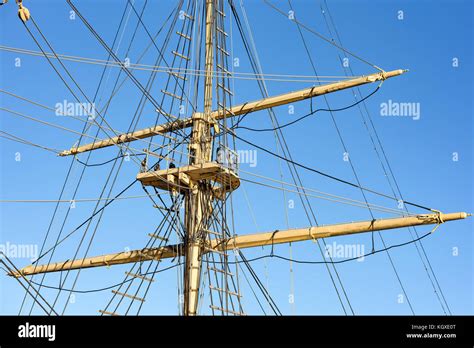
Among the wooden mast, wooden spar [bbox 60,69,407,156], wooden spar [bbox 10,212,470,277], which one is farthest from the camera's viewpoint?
wooden spar [bbox 60,69,407,156]

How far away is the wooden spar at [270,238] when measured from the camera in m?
19.9

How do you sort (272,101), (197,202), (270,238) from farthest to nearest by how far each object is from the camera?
(272,101) → (197,202) → (270,238)

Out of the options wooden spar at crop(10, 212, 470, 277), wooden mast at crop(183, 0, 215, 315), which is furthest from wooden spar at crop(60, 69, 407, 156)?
wooden spar at crop(10, 212, 470, 277)

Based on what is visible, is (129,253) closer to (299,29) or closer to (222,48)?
(222,48)

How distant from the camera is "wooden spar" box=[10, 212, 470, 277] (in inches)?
785

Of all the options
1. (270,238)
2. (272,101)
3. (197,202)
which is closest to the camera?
(270,238)

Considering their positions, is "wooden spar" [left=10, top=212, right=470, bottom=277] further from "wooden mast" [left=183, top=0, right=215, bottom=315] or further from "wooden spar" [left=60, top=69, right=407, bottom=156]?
"wooden spar" [left=60, top=69, right=407, bottom=156]

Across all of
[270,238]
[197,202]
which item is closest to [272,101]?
[197,202]

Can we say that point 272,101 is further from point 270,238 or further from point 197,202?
point 270,238

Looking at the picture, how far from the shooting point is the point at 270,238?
838 inches

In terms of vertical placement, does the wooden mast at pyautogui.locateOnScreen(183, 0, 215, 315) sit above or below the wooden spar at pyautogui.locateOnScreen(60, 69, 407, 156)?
below

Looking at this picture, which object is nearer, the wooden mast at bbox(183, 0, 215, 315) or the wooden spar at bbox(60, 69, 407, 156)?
the wooden mast at bbox(183, 0, 215, 315)

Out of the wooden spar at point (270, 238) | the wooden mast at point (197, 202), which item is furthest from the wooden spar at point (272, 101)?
the wooden spar at point (270, 238)
